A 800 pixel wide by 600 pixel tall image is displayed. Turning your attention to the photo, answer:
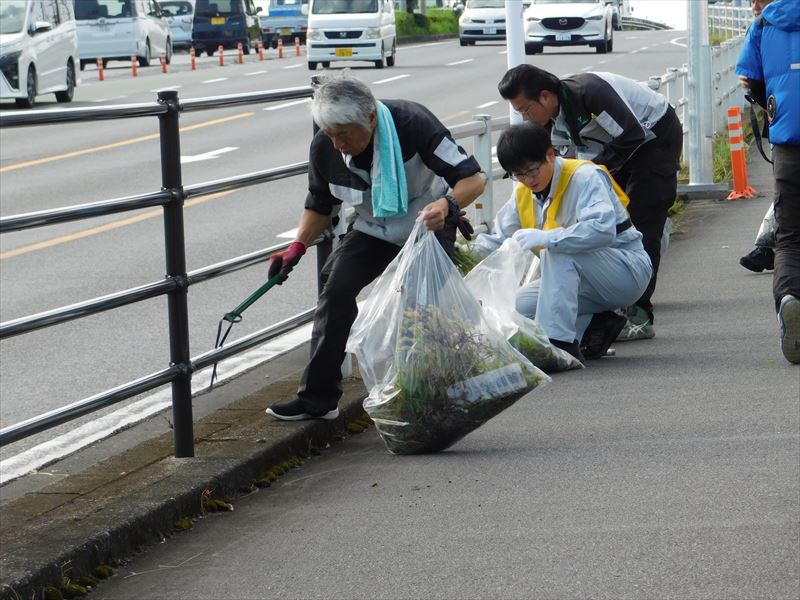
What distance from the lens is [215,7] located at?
47.2 meters

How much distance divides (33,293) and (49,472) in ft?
15.7

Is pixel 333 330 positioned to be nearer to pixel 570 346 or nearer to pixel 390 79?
pixel 570 346

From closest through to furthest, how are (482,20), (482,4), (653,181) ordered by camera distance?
(653,181), (482,4), (482,20)

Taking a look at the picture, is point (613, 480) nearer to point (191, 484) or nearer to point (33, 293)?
point (191, 484)

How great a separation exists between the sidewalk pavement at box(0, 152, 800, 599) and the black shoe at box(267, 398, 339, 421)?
5 cm

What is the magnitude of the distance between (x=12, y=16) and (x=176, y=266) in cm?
1913

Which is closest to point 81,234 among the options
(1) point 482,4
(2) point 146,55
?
(2) point 146,55

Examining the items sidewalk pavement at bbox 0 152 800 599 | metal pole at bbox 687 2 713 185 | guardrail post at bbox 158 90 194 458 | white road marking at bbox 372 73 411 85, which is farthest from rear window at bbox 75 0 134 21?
guardrail post at bbox 158 90 194 458

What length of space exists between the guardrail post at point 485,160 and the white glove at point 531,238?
283cm

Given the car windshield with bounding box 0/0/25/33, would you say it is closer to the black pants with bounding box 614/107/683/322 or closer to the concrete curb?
the black pants with bounding box 614/107/683/322

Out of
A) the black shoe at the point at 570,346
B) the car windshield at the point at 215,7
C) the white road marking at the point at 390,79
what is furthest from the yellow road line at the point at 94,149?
the car windshield at the point at 215,7

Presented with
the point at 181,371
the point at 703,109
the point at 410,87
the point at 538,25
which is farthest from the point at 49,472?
the point at 538,25

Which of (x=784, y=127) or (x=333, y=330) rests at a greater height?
(x=784, y=127)

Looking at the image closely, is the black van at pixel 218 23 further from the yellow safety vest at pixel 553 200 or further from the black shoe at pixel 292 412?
the black shoe at pixel 292 412
